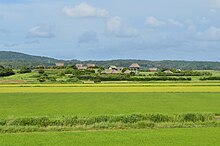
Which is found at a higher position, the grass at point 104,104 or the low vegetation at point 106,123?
the low vegetation at point 106,123

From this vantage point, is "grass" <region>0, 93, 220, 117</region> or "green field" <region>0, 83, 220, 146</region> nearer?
"green field" <region>0, 83, 220, 146</region>

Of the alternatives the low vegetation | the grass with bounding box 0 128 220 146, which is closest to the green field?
the grass with bounding box 0 128 220 146

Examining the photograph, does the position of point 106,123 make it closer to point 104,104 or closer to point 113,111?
point 113,111

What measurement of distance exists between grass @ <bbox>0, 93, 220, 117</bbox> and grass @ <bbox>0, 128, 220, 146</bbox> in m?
11.2

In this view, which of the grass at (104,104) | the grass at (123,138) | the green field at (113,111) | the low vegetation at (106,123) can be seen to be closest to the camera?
the grass at (123,138)

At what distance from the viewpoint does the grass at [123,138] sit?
19.7 meters

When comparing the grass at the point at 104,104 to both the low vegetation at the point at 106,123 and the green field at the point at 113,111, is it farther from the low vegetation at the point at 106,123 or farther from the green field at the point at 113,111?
the low vegetation at the point at 106,123

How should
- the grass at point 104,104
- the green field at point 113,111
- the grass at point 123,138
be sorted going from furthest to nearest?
1. the grass at point 104,104
2. the green field at point 113,111
3. the grass at point 123,138

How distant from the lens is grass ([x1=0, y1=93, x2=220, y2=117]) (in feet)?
120

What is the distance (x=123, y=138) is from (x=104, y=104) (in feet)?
72.6

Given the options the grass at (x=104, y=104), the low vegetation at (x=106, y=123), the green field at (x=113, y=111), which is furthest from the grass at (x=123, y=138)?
the grass at (x=104, y=104)

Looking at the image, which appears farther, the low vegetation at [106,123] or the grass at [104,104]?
the grass at [104,104]

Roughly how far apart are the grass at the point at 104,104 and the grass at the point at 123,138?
11.2m

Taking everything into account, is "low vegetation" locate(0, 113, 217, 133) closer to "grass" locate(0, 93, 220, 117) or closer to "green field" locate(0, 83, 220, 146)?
"green field" locate(0, 83, 220, 146)
